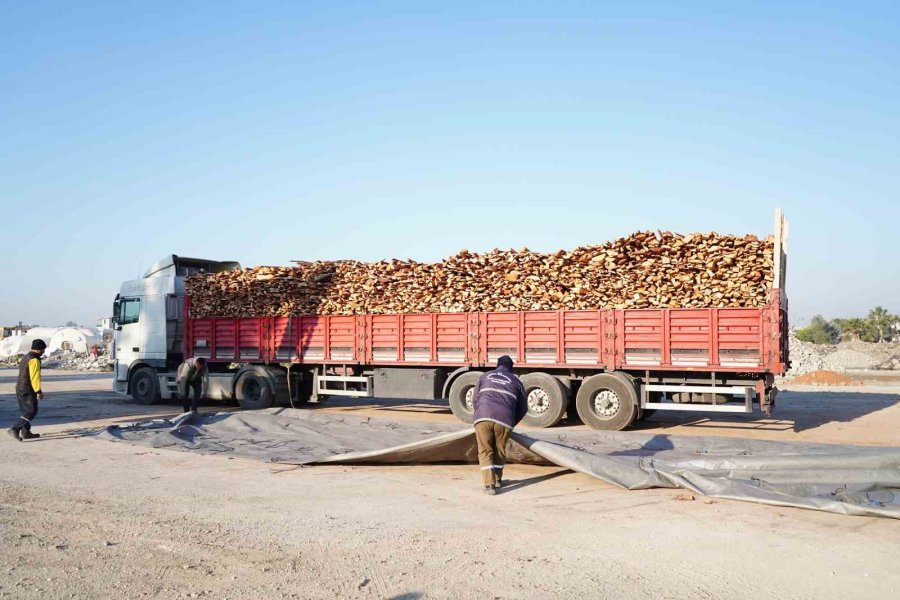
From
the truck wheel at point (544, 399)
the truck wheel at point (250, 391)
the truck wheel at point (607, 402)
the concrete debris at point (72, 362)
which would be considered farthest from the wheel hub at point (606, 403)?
the concrete debris at point (72, 362)

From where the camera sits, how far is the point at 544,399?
571 inches

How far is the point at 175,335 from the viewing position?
19.8m

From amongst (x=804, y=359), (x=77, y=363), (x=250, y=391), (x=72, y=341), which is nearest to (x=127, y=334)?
(x=250, y=391)

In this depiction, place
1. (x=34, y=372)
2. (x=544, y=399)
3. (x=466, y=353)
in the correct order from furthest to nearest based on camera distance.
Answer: (x=466, y=353) < (x=544, y=399) < (x=34, y=372)

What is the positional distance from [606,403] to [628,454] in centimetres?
360

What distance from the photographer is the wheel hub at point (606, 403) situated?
13914 millimetres

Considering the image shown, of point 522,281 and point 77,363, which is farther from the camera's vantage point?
point 77,363

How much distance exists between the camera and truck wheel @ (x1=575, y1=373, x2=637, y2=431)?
13688 millimetres

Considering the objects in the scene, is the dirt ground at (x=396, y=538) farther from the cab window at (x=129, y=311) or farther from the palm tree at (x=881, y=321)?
the palm tree at (x=881, y=321)

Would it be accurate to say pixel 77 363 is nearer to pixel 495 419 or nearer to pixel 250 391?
pixel 250 391

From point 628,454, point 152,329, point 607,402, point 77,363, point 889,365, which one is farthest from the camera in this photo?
point 77,363

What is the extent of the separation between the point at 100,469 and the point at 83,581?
501 cm

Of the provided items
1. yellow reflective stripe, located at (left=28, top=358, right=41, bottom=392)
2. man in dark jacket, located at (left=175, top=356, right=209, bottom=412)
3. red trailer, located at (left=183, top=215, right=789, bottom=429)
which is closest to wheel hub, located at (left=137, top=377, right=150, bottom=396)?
red trailer, located at (left=183, top=215, right=789, bottom=429)

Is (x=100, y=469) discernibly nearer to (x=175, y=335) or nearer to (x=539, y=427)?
(x=539, y=427)
